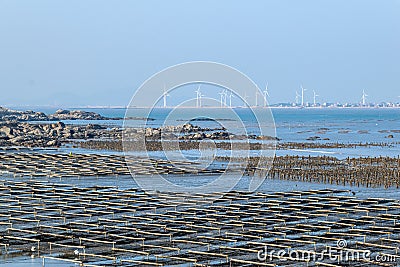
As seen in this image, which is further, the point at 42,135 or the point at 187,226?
the point at 42,135

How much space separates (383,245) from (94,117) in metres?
135

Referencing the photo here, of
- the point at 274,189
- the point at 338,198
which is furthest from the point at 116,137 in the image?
the point at 338,198

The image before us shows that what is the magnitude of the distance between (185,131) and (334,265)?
70139 millimetres

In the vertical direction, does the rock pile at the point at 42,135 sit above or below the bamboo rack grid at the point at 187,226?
above

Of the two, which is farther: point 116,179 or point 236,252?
point 116,179

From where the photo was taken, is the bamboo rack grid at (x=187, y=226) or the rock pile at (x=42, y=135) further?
the rock pile at (x=42, y=135)

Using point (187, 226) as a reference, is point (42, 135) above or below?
above

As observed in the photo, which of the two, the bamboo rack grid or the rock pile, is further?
the rock pile

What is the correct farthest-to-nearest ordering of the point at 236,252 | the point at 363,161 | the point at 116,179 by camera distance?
the point at 363,161, the point at 116,179, the point at 236,252

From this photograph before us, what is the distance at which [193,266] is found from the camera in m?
17.9

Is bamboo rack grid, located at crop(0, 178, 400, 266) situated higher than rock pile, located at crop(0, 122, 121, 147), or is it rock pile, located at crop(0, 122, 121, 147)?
rock pile, located at crop(0, 122, 121, 147)

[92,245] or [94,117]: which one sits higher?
[94,117]

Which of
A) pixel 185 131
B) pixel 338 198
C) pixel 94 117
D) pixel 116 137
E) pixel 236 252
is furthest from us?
pixel 94 117

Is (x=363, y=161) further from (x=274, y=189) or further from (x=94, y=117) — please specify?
(x=94, y=117)
